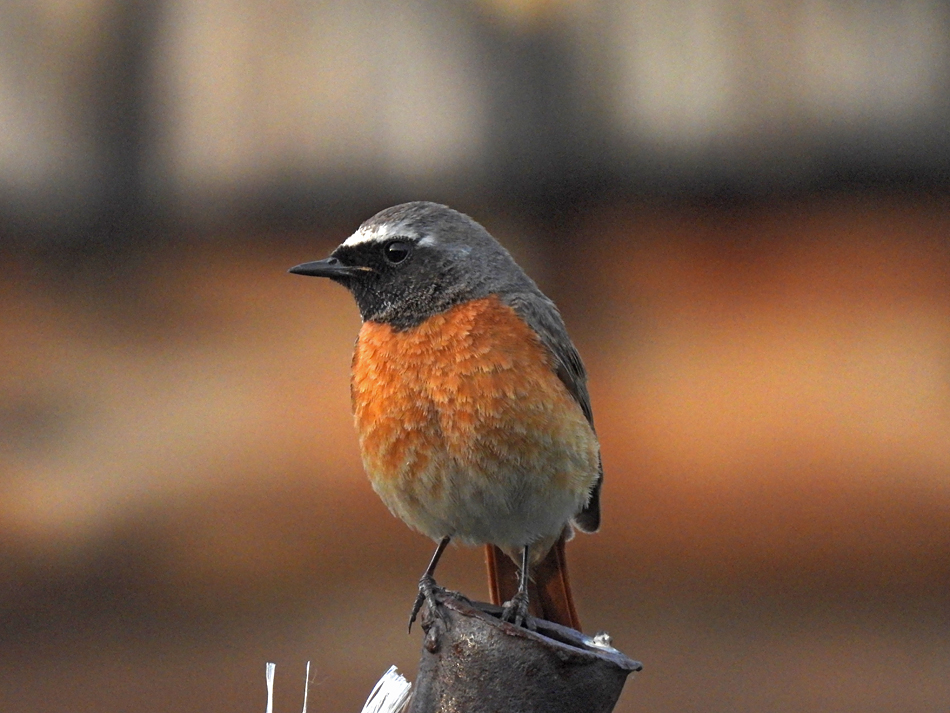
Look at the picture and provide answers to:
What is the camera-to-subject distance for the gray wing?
75.7 inches

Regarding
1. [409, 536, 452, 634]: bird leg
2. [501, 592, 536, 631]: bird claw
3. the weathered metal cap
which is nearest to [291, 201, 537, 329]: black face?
[409, 536, 452, 634]: bird leg

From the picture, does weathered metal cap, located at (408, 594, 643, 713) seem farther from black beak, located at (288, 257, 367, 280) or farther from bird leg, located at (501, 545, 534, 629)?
black beak, located at (288, 257, 367, 280)

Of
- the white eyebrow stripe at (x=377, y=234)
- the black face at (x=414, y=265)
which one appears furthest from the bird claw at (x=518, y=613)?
the white eyebrow stripe at (x=377, y=234)

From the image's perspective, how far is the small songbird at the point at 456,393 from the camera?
5.77 feet

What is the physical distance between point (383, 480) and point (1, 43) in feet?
7.42

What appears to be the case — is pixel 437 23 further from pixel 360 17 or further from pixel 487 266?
pixel 487 266

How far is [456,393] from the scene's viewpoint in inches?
69.3

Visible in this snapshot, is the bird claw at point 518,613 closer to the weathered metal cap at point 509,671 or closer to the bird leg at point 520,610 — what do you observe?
the bird leg at point 520,610

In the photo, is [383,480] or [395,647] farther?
[395,647]

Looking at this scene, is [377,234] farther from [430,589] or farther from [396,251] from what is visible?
[430,589]

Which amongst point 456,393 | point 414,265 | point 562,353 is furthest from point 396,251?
point 562,353

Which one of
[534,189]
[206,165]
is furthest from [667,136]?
[206,165]

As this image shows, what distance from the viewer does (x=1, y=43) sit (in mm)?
3246

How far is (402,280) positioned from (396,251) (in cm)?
6
